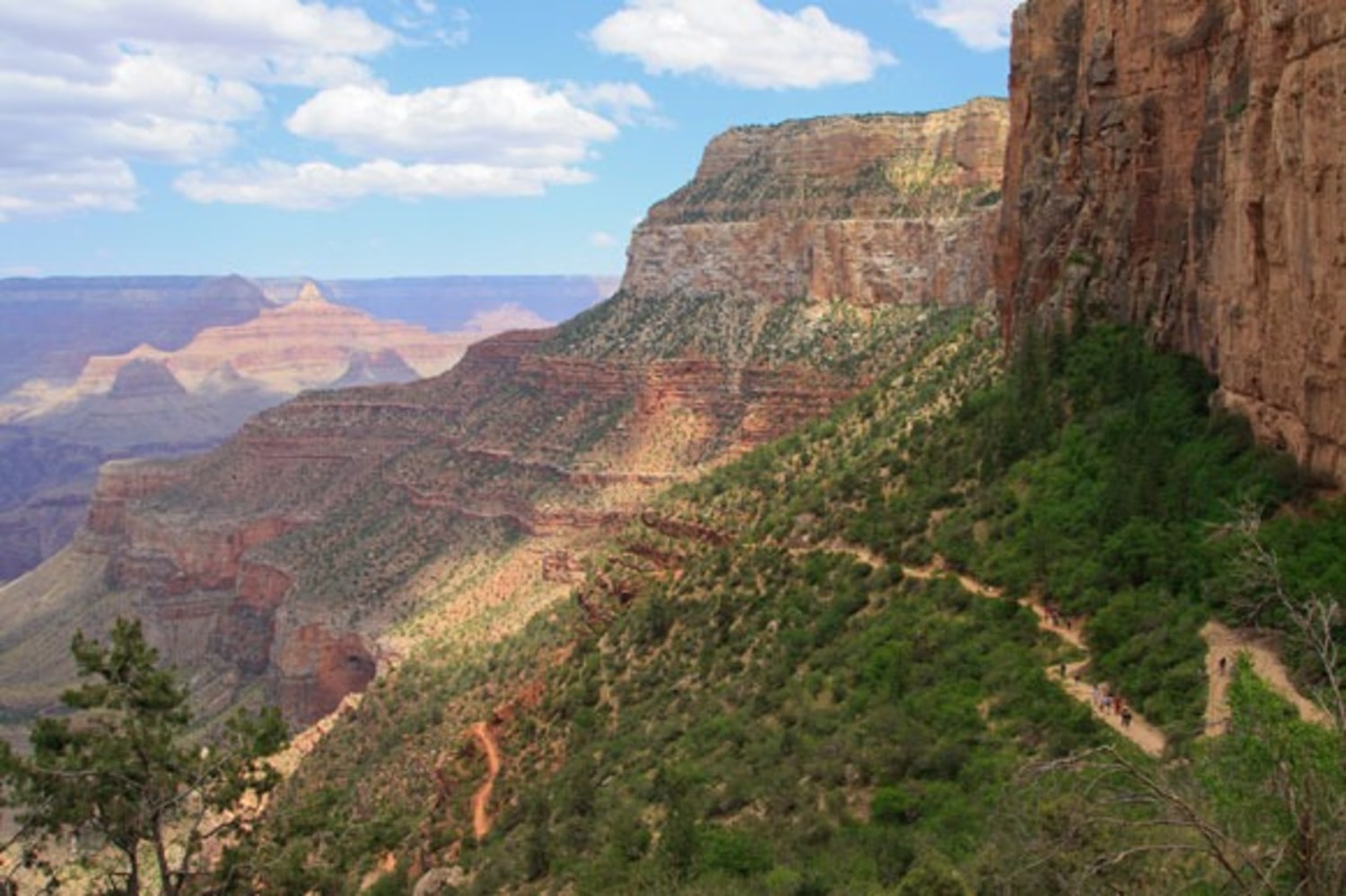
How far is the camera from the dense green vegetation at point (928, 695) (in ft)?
52.2

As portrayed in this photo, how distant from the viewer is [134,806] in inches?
907

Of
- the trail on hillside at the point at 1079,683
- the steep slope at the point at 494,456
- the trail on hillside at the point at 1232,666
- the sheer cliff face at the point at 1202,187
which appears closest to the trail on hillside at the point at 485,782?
the trail on hillside at the point at 1079,683

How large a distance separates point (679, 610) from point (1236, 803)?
27251mm

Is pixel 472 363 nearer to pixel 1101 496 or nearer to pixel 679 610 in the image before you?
pixel 679 610

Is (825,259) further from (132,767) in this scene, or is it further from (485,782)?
(132,767)

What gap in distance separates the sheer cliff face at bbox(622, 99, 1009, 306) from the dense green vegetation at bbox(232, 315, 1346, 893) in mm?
36616

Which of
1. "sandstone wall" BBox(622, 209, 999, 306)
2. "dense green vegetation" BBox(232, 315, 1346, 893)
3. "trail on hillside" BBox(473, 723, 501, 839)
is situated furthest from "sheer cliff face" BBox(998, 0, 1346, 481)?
"sandstone wall" BBox(622, 209, 999, 306)

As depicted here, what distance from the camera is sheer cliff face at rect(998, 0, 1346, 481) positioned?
24.2 meters

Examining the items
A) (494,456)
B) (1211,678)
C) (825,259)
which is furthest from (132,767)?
(494,456)

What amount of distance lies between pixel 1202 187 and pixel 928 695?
1426 centimetres

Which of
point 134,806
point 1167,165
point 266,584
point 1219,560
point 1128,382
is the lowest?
point 266,584

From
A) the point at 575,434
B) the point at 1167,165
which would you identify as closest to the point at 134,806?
the point at 1167,165

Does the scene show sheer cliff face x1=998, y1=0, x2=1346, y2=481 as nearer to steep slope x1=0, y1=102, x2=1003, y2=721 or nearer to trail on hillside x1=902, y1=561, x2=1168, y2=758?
trail on hillside x1=902, y1=561, x2=1168, y2=758

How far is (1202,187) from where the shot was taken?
3180cm
